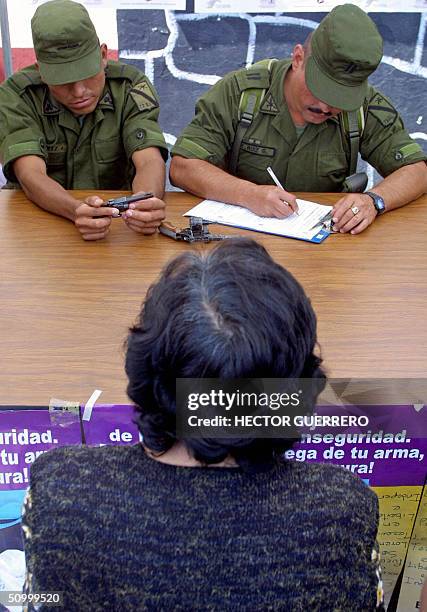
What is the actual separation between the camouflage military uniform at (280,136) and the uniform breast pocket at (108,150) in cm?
26

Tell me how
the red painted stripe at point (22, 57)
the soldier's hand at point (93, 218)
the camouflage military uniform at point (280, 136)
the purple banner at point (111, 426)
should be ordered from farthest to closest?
1. the red painted stripe at point (22, 57)
2. the camouflage military uniform at point (280, 136)
3. the soldier's hand at point (93, 218)
4. the purple banner at point (111, 426)

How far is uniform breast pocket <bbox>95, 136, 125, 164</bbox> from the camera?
2.41m

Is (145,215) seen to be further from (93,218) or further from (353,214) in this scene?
(353,214)

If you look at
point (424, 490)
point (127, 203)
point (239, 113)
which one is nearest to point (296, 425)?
point (424, 490)

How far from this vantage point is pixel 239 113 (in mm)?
2340

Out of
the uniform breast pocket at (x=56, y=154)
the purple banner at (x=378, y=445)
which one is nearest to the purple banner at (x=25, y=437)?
the purple banner at (x=378, y=445)

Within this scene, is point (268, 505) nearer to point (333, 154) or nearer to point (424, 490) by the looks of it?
point (424, 490)

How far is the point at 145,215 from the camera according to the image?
6.16ft

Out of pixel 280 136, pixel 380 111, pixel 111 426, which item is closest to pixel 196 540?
pixel 111 426

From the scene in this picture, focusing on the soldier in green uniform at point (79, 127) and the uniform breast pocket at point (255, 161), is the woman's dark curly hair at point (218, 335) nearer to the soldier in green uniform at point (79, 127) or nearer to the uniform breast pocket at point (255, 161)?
the soldier in green uniform at point (79, 127)

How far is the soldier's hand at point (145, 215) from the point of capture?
6.18 ft

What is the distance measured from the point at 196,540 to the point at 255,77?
191 centimetres

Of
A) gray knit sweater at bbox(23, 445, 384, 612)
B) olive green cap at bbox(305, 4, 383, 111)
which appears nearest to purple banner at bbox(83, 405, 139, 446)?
gray knit sweater at bbox(23, 445, 384, 612)

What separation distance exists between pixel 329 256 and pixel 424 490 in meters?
0.67
